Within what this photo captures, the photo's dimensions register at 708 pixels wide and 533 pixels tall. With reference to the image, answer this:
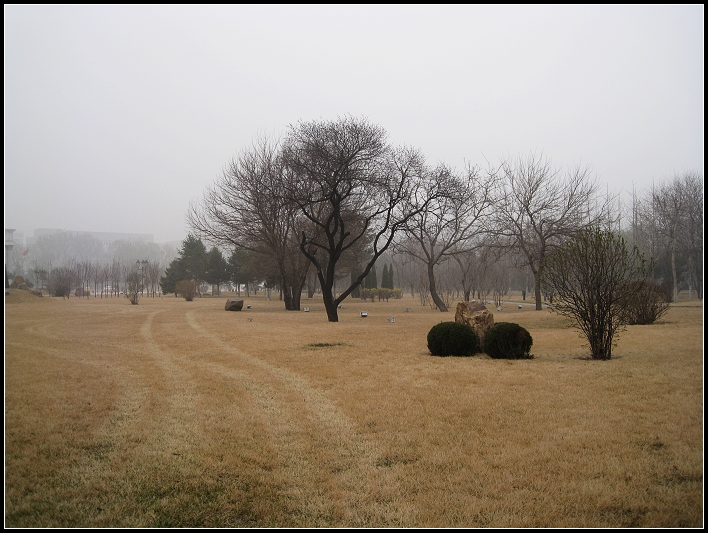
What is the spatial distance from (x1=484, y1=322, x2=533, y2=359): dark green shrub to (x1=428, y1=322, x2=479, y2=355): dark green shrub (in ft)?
1.79

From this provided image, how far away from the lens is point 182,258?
5353 centimetres

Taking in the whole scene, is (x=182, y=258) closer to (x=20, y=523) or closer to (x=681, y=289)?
(x=681, y=289)

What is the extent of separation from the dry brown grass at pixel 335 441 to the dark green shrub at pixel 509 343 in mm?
1440

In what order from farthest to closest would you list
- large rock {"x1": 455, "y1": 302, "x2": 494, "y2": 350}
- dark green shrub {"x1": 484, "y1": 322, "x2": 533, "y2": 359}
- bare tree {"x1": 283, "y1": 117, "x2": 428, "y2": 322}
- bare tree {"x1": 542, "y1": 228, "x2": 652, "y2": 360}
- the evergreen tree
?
the evergreen tree < bare tree {"x1": 283, "y1": 117, "x2": 428, "y2": 322} < large rock {"x1": 455, "y1": 302, "x2": 494, "y2": 350} < dark green shrub {"x1": 484, "y1": 322, "x2": 533, "y2": 359} < bare tree {"x1": 542, "y1": 228, "x2": 652, "y2": 360}

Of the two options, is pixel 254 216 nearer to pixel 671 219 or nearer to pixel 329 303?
pixel 329 303

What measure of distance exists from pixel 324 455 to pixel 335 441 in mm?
423

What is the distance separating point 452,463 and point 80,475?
3.00m

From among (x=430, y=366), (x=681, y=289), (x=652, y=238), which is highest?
(x=652, y=238)

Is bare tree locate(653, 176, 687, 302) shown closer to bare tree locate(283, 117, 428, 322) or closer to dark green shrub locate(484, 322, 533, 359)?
dark green shrub locate(484, 322, 533, 359)

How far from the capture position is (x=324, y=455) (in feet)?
14.0

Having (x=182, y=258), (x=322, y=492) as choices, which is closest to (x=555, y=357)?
(x=322, y=492)

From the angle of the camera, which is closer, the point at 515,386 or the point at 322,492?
the point at 322,492

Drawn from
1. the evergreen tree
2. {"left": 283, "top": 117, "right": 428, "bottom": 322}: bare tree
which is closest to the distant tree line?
{"left": 283, "top": 117, "right": 428, "bottom": 322}: bare tree

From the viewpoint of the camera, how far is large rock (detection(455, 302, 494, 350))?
11312mm
